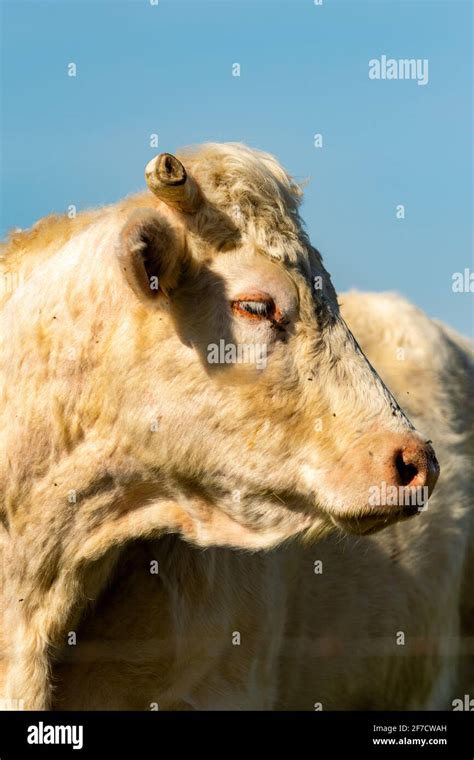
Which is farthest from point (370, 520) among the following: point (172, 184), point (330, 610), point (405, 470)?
point (330, 610)

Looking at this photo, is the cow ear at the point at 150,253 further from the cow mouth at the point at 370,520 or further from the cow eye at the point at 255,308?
the cow mouth at the point at 370,520

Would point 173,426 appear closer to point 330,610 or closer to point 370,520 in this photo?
point 370,520

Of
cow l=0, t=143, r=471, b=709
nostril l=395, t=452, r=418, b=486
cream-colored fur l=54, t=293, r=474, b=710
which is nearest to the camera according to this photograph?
nostril l=395, t=452, r=418, b=486

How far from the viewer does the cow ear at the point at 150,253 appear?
21.6 feet

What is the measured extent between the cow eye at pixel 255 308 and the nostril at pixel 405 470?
1.00 metres

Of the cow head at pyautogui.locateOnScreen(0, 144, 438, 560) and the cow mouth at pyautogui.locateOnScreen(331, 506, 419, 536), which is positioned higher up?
the cow head at pyautogui.locateOnScreen(0, 144, 438, 560)

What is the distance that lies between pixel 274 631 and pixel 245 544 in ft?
5.29

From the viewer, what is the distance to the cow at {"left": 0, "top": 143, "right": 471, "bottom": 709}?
6.69m


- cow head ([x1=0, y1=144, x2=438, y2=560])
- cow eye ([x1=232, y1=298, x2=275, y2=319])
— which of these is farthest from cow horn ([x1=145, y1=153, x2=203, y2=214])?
cow eye ([x1=232, y1=298, x2=275, y2=319])

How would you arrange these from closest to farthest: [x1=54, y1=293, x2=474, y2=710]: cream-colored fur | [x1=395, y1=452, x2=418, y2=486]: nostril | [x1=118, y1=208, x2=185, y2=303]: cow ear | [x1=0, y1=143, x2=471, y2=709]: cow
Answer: [x1=395, y1=452, x2=418, y2=486]: nostril < [x1=118, y1=208, x2=185, y2=303]: cow ear < [x1=0, y1=143, x2=471, y2=709]: cow < [x1=54, y1=293, x2=474, y2=710]: cream-colored fur

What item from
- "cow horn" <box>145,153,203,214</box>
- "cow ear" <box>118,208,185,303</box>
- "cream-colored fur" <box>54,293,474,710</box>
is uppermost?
"cow horn" <box>145,153,203,214</box>

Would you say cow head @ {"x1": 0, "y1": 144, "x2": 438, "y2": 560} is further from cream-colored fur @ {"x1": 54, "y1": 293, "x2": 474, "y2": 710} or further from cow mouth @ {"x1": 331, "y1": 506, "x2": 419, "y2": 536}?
cream-colored fur @ {"x1": 54, "y1": 293, "x2": 474, "y2": 710}

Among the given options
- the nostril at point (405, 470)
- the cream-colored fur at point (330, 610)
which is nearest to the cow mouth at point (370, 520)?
the nostril at point (405, 470)

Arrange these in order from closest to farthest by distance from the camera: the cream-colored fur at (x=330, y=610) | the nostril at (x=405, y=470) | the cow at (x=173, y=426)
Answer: the nostril at (x=405, y=470) < the cow at (x=173, y=426) < the cream-colored fur at (x=330, y=610)
